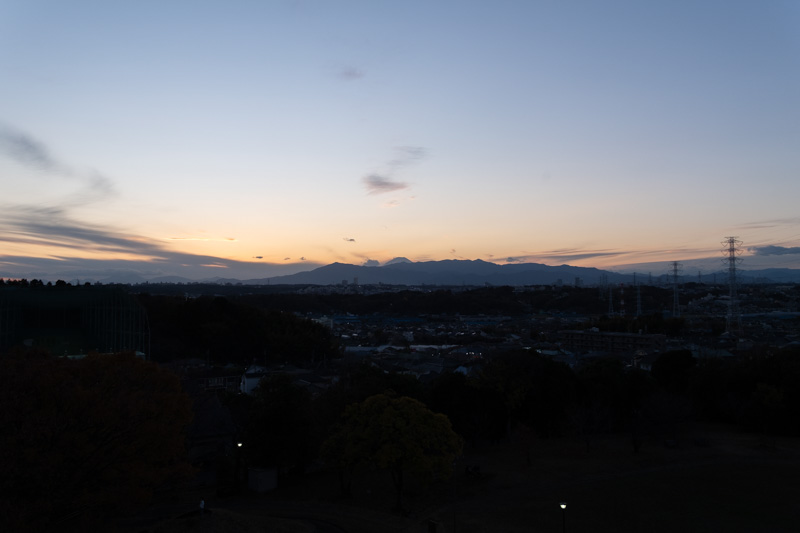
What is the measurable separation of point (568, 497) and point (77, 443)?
864cm

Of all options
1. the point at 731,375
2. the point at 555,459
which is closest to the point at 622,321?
the point at 731,375

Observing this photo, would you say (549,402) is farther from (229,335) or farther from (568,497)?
(229,335)

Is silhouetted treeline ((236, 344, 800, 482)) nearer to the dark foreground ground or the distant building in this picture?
the dark foreground ground

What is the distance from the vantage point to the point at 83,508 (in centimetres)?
694

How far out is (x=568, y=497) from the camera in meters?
10.3

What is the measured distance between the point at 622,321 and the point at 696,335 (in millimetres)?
5410

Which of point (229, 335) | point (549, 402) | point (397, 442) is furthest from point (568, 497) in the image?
point (229, 335)

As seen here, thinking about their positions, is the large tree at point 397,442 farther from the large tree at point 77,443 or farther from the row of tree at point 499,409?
the large tree at point 77,443

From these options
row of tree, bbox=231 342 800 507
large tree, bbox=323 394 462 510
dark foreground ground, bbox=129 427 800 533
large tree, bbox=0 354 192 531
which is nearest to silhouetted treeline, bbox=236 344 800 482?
row of tree, bbox=231 342 800 507

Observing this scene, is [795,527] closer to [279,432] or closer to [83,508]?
[279,432]

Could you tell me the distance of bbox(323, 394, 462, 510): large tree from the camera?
9727 mm

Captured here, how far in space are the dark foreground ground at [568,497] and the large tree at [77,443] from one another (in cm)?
102

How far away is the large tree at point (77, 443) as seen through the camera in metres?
6.11

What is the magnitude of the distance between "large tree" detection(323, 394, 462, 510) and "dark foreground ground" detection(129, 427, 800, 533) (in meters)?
0.87
